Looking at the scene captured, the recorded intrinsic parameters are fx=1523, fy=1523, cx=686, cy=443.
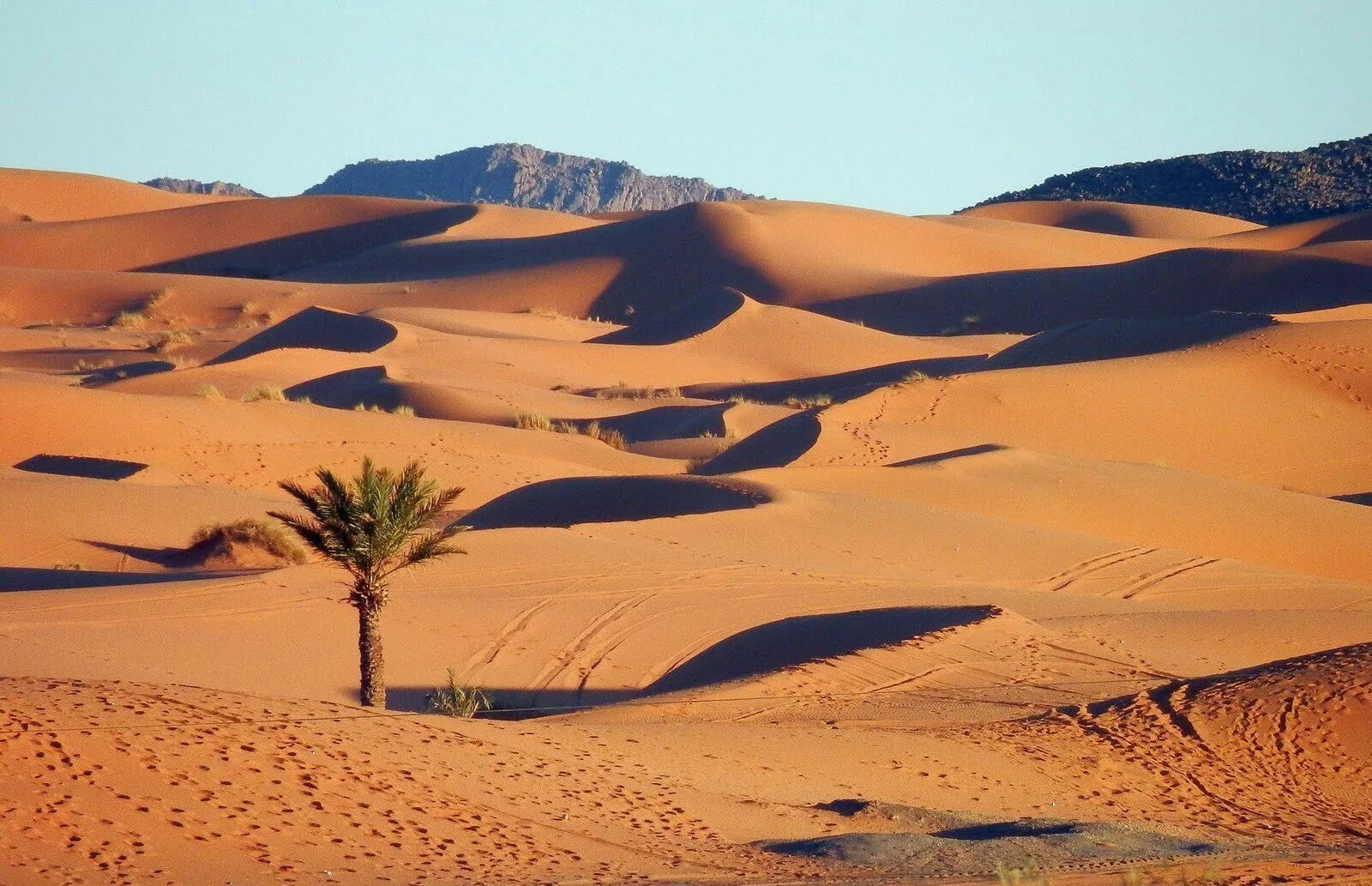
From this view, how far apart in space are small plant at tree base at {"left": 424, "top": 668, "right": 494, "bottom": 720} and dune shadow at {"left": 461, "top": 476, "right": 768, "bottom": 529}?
24.3 feet

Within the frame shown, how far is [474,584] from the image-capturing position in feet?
49.9

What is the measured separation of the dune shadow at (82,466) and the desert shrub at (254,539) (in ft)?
14.6

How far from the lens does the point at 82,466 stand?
23.1m

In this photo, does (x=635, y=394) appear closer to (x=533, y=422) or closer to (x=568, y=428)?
(x=568, y=428)

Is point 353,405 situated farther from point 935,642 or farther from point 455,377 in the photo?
point 935,642

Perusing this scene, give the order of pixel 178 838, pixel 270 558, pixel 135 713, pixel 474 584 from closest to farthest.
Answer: pixel 178 838 → pixel 135 713 → pixel 474 584 → pixel 270 558

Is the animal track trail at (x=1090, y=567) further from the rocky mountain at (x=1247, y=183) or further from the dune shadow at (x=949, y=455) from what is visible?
the rocky mountain at (x=1247, y=183)

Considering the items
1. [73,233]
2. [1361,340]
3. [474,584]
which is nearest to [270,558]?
[474,584]

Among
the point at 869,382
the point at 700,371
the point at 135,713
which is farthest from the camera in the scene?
the point at 700,371

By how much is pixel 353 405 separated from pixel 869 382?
1200cm

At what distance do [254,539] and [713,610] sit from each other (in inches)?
257

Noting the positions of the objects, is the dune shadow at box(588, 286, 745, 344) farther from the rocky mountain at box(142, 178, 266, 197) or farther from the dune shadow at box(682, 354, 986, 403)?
Answer: the rocky mountain at box(142, 178, 266, 197)

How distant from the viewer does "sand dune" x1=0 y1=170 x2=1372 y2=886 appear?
7355 millimetres

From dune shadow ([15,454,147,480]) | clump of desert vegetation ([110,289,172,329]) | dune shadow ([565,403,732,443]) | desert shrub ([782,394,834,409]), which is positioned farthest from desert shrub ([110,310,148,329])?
dune shadow ([15,454,147,480])
